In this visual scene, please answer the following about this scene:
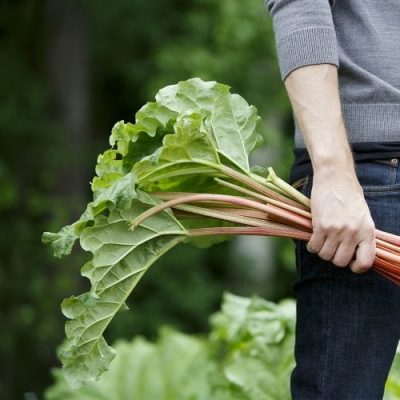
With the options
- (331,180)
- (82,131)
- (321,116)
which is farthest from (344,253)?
(82,131)

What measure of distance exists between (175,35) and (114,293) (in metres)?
7.43

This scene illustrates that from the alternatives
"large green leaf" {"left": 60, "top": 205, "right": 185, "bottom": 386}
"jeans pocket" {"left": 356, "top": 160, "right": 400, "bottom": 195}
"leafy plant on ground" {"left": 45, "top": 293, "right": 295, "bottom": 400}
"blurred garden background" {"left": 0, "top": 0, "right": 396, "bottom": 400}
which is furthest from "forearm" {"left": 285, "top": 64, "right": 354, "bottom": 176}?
"blurred garden background" {"left": 0, "top": 0, "right": 396, "bottom": 400}

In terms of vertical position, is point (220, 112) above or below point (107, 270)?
above

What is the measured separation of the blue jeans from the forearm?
0.13m

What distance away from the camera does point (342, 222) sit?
2.39 m

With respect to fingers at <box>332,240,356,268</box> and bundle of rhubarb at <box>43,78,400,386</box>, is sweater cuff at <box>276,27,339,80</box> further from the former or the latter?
fingers at <box>332,240,356,268</box>

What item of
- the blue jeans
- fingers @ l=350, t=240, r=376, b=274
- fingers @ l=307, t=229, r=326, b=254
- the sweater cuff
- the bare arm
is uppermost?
the sweater cuff

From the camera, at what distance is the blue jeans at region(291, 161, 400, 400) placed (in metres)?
2.55

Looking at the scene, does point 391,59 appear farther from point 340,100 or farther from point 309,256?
point 309,256

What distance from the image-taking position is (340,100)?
2.59 m

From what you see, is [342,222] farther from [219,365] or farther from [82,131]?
[82,131]

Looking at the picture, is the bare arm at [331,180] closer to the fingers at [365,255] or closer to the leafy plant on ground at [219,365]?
the fingers at [365,255]

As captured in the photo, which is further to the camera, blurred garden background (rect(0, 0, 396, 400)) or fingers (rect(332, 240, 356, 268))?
blurred garden background (rect(0, 0, 396, 400))

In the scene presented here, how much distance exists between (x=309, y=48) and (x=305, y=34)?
0.04 metres
